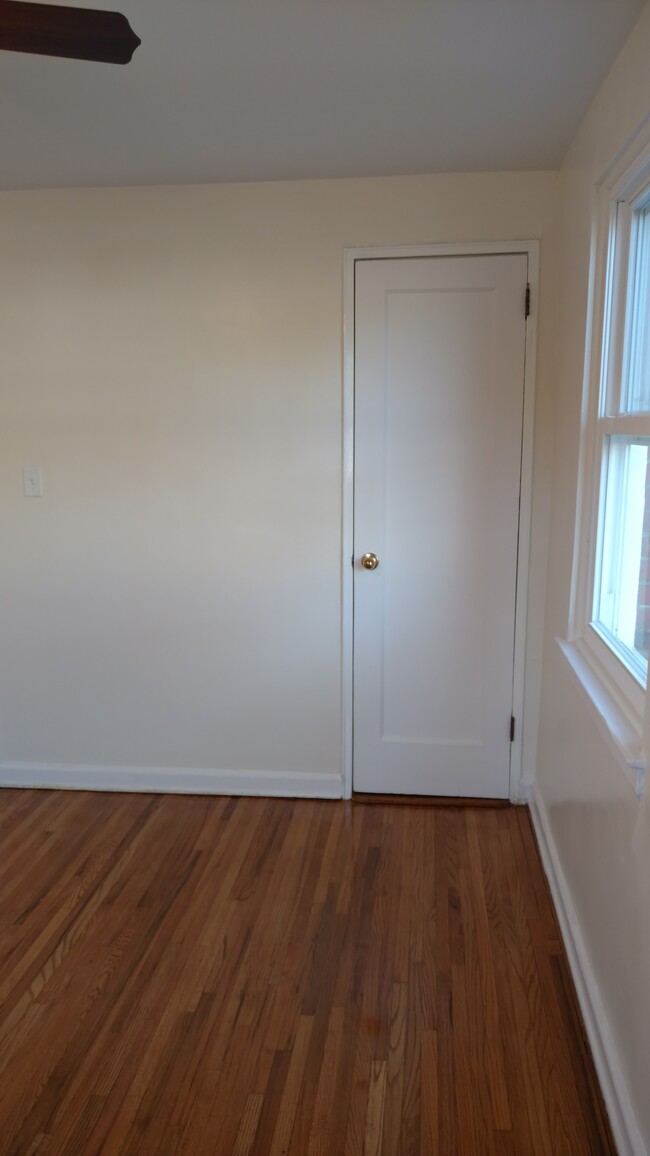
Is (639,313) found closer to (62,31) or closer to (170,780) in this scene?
(62,31)

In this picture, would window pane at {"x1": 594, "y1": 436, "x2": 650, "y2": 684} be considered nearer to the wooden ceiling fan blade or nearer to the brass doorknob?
the brass doorknob

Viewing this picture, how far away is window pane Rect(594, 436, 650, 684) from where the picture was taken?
1813mm

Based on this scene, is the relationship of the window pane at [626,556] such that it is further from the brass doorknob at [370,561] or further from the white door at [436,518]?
the brass doorknob at [370,561]

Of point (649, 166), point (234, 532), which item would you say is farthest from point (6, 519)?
point (649, 166)

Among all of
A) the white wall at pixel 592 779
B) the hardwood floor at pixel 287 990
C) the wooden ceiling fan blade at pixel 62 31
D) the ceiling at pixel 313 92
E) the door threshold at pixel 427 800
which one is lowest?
the hardwood floor at pixel 287 990

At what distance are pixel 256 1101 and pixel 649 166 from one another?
225 centimetres

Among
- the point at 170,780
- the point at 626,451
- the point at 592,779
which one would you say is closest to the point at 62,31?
the point at 626,451

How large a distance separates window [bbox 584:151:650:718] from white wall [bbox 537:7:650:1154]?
0.41ft

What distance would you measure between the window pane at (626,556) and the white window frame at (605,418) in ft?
0.08

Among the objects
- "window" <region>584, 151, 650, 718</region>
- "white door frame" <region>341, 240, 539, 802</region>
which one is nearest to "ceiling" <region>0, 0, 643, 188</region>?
"white door frame" <region>341, 240, 539, 802</region>

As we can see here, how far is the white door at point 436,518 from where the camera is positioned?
2803 millimetres

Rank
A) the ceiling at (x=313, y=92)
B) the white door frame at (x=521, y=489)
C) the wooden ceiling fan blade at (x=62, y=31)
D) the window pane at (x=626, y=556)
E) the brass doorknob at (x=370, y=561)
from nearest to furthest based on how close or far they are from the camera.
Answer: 1. the wooden ceiling fan blade at (x=62, y=31)
2. the ceiling at (x=313, y=92)
3. the window pane at (x=626, y=556)
4. the white door frame at (x=521, y=489)
5. the brass doorknob at (x=370, y=561)

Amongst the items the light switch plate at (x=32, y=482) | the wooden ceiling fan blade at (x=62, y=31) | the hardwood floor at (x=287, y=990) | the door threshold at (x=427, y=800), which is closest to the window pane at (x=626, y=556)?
the hardwood floor at (x=287, y=990)

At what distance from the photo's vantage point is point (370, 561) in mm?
2967
